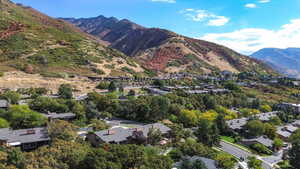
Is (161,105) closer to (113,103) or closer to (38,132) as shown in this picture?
(113,103)

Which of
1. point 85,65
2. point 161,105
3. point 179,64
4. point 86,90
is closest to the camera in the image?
point 161,105

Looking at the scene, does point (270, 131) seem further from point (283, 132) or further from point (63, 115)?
point (63, 115)

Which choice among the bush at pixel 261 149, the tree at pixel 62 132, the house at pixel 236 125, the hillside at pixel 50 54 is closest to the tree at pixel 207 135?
the bush at pixel 261 149

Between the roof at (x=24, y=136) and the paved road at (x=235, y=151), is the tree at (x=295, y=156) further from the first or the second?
the roof at (x=24, y=136)

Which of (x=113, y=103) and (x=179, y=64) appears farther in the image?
(x=179, y=64)

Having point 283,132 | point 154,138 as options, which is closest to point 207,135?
point 154,138

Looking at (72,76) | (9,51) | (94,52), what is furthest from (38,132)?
(94,52)
